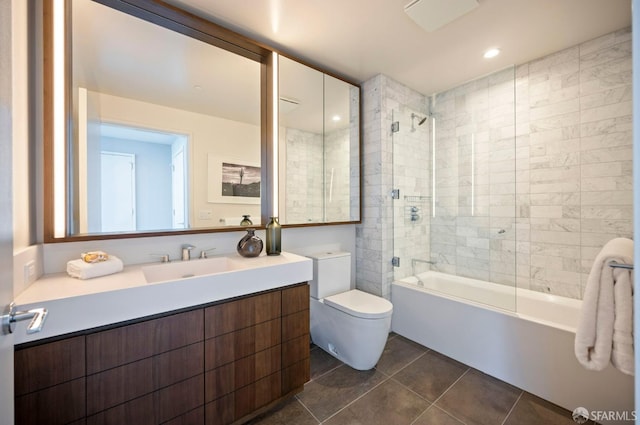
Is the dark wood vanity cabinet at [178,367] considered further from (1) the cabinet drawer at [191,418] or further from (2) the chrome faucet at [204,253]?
(2) the chrome faucet at [204,253]

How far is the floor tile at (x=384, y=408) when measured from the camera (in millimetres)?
1483

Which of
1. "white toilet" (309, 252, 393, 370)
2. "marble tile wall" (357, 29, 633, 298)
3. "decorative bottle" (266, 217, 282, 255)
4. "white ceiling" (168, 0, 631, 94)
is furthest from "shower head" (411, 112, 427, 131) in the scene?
"decorative bottle" (266, 217, 282, 255)

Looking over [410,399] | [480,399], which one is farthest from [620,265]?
[410,399]

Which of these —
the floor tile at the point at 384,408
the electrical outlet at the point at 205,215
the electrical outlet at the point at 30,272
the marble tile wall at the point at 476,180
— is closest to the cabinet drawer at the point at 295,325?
the floor tile at the point at 384,408

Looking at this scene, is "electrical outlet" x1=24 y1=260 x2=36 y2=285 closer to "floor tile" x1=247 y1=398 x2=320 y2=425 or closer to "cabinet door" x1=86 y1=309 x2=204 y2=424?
"cabinet door" x1=86 y1=309 x2=204 y2=424

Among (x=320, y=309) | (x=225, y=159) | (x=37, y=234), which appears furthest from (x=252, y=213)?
(x=37, y=234)

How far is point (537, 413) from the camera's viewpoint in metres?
1.53

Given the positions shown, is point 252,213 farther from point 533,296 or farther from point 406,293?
point 533,296

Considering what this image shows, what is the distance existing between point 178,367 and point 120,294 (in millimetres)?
446

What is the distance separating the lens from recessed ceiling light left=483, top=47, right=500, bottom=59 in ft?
6.87

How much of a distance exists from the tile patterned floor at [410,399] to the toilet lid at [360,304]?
18.6 inches

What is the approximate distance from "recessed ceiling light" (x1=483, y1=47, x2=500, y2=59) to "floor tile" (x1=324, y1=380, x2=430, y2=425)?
2.69 m

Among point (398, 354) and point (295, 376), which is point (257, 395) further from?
point (398, 354)

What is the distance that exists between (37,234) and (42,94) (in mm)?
682
